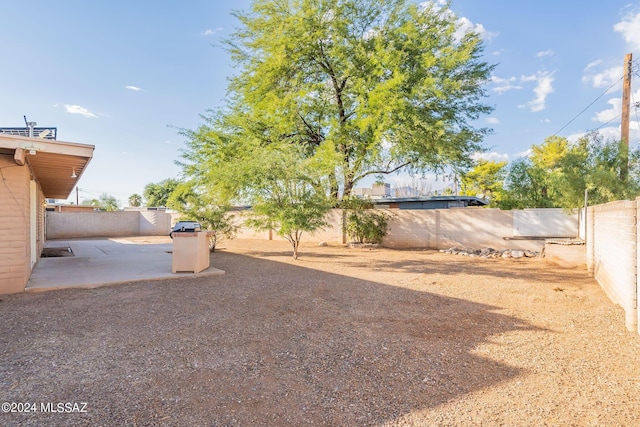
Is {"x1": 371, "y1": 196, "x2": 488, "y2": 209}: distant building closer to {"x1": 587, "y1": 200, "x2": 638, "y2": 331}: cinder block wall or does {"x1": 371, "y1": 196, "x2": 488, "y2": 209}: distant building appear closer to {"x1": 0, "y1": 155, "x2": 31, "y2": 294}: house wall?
{"x1": 587, "y1": 200, "x2": 638, "y2": 331}: cinder block wall

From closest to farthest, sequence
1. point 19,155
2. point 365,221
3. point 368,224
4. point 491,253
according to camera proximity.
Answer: point 19,155, point 491,253, point 368,224, point 365,221

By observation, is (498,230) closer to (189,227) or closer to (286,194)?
(286,194)

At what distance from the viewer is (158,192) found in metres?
51.2

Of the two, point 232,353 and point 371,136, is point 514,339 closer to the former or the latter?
point 232,353

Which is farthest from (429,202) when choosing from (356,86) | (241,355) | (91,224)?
(91,224)

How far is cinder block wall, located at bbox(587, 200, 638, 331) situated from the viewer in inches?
188

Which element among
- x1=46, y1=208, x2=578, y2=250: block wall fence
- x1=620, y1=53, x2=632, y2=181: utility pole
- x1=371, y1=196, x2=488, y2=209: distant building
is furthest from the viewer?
x1=371, y1=196, x2=488, y2=209: distant building

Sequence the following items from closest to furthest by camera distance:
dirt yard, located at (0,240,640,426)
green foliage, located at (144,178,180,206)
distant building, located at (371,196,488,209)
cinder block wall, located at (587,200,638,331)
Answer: dirt yard, located at (0,240,640,426), cinder block wall, located at (587,200,638,331), distant building, located at (371,196,488,209), green foliage, located at (144,178,180,206)

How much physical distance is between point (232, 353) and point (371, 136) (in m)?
12.3

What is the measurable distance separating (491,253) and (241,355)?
12.1m

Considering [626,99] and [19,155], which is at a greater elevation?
[626,99]

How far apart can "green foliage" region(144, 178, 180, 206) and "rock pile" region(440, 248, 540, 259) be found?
45.4 m

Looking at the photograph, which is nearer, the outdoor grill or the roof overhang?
the roof overhang

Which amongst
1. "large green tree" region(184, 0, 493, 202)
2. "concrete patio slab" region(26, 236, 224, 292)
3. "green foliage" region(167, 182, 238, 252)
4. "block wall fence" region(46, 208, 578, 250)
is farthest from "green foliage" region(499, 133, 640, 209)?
"green foliage" region(167, 182, 238, 252)
